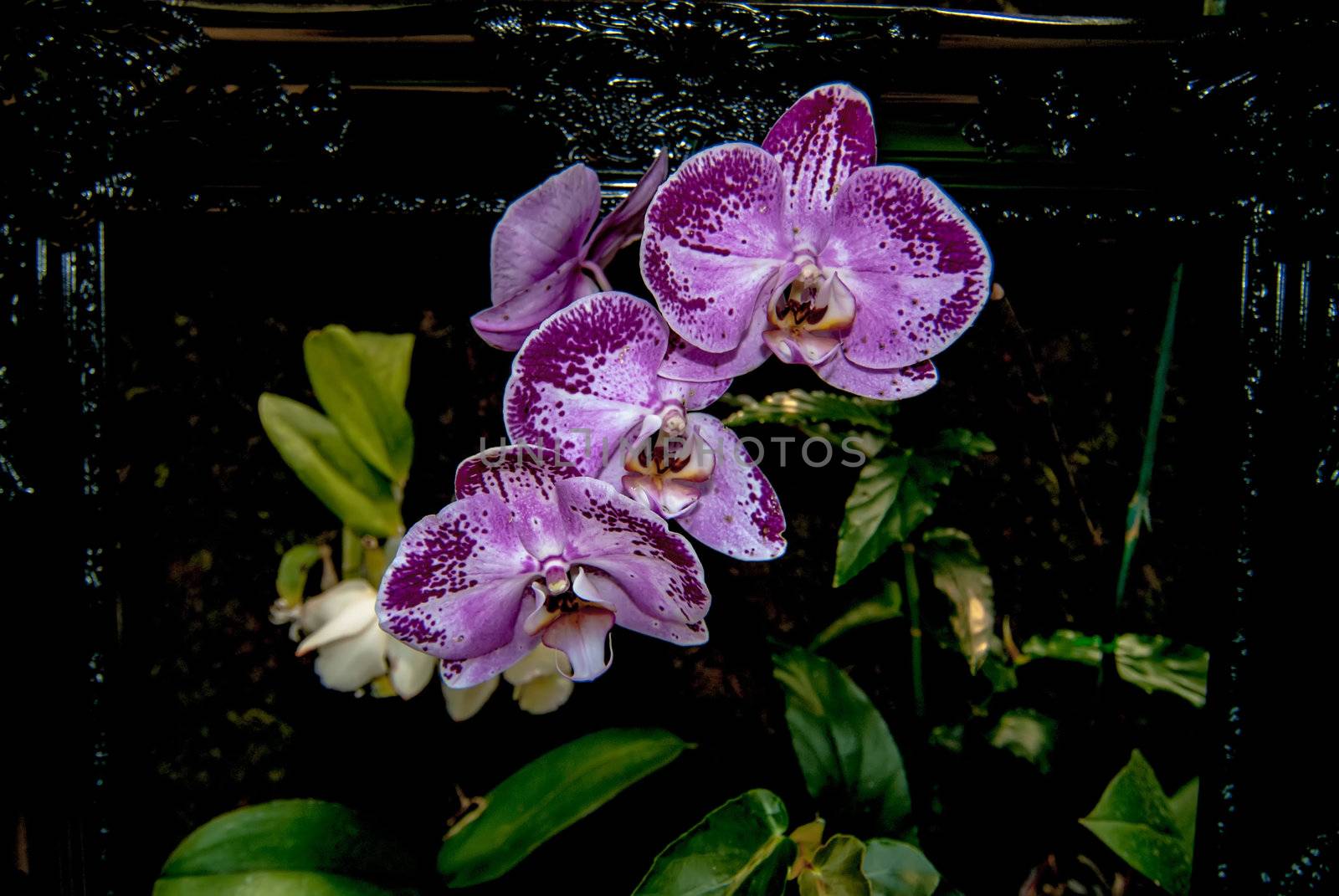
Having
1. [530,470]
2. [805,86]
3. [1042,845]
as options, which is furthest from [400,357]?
[1042,845]

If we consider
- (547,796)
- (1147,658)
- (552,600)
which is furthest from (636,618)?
(1147,658)

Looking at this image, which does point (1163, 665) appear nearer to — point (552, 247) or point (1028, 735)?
point (1028, 735)

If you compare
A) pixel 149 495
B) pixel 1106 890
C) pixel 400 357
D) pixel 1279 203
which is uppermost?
pixel 1279 203

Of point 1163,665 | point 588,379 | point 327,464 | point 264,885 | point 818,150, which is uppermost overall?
point 818,150

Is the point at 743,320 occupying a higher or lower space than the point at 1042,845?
higher

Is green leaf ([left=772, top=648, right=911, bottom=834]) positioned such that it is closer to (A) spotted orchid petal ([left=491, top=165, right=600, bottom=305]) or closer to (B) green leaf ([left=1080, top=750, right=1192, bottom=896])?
(B) green leaf ([left=1080, top=750, right=1192, bottom=896])

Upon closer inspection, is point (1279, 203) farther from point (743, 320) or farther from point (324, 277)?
point (324, 277)
